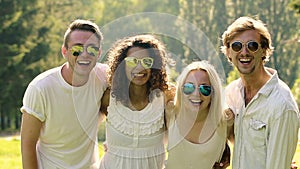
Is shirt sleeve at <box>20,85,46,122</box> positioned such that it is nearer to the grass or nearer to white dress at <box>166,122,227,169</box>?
white dress at <box>166,122,227,169</box>

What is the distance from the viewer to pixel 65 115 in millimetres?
4934

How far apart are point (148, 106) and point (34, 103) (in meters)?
0.91

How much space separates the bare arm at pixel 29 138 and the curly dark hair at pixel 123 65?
69 cm

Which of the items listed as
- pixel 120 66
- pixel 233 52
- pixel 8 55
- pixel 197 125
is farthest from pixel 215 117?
pixel 8 55

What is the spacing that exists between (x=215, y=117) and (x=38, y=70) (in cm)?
2610

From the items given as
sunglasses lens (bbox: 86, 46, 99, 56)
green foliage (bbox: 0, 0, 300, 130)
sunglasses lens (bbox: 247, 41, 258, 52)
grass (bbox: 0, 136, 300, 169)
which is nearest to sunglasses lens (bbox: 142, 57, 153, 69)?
sunglasses lens (bbox: 86, 46, 99, 56)

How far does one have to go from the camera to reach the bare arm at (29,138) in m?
4.87

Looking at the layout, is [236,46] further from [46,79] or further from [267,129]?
[46,79]

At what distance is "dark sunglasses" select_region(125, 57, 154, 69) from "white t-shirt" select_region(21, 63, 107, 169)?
434mm

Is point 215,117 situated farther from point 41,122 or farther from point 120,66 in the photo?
point 41,122

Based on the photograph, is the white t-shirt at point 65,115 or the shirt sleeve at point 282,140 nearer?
the shirt sleeve at point 282,140

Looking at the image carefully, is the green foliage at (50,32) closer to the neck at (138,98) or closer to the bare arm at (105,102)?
the bare arm at (105,102)

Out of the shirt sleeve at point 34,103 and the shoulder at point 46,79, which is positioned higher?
the shoulder at point 46,79

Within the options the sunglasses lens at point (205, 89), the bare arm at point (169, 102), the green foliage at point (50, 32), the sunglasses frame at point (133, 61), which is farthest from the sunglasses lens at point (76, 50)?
the green foliage at point (50, 32)
